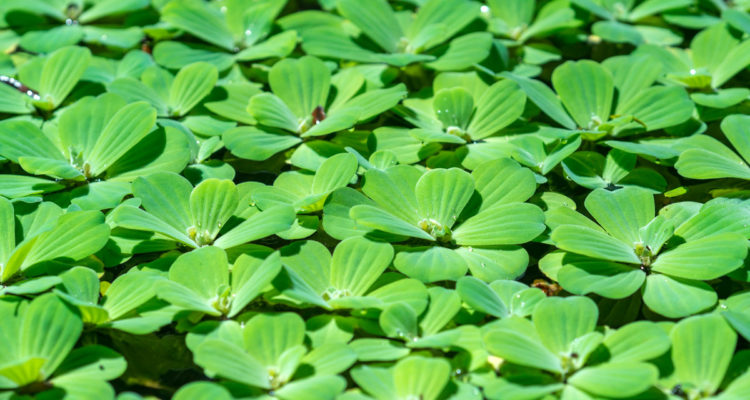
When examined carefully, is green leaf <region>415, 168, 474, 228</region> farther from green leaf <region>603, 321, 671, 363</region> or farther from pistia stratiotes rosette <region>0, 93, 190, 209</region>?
pistia stratiotes rosette <region>0, 93, 190, 209</region>

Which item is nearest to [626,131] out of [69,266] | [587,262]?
[587,262]

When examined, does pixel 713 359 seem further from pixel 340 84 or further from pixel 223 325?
pixel 340 84

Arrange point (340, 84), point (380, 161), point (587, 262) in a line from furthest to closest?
1. point (340, 84)
2. point (380, 161)
3. point (587, 262)

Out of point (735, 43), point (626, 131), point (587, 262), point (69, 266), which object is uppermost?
point (735, 43)

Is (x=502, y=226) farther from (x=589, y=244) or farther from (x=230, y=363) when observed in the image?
(x=230, y=363)

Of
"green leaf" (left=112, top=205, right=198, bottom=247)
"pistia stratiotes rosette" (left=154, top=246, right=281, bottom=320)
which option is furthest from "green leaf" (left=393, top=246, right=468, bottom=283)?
"green leaf" (left=112, top=205, right=198, bottom=247)

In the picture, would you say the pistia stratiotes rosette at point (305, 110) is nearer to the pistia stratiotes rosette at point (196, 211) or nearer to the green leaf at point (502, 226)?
the pistia stratiotes rosette at point (196, 211)

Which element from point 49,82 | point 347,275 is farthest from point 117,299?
point 49,82
